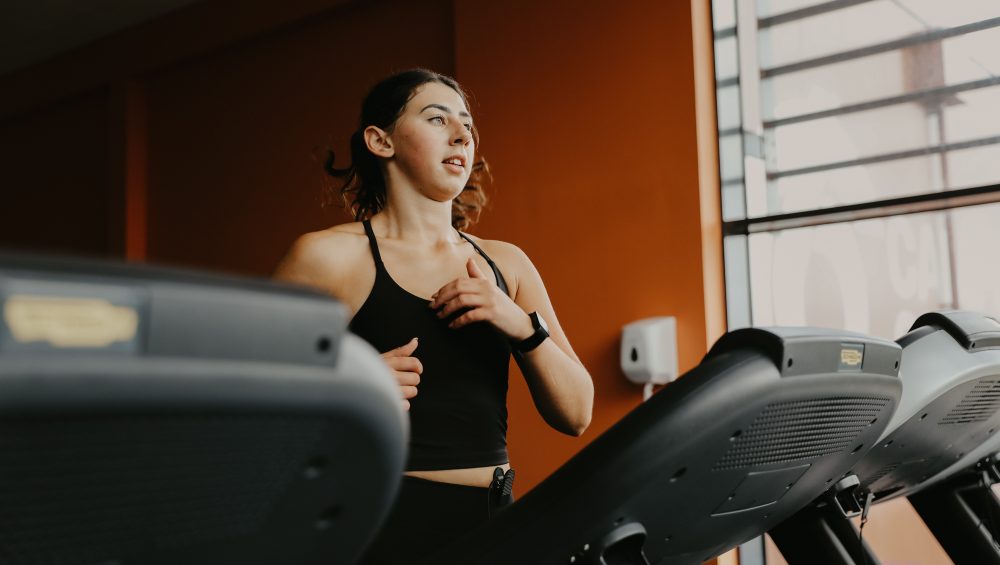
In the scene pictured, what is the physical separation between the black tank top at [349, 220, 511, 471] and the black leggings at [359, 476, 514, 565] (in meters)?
0.03

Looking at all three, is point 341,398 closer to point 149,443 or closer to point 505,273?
point 149,443

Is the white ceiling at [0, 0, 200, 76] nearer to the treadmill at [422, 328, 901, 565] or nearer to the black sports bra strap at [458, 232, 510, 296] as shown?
the black sports bra strap at [458, 232, 510, 296]

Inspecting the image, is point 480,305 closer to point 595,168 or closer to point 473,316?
point 473,316

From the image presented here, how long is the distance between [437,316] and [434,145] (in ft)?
1.04

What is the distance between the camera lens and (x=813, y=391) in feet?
2.30

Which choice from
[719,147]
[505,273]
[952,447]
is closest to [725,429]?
[952,447]

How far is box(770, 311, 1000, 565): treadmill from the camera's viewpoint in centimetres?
97

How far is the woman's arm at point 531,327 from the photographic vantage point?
1.35 m

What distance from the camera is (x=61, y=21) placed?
16.3 ft

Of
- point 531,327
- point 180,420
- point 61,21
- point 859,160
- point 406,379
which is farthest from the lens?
point 61,21

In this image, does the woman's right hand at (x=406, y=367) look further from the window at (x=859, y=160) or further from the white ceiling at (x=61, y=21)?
the white ceiling at (x=61, y=21)

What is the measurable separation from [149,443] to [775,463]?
0.54 meters

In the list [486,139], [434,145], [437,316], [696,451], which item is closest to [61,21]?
[486,139]

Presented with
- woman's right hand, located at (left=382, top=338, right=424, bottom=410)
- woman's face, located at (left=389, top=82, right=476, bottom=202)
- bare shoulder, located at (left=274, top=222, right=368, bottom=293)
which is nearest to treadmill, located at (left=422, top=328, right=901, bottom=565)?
woman's right hand, located at (left=382, top=338, right=424, bottom=410)
